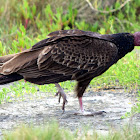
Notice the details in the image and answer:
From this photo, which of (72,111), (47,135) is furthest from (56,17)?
(47,135)

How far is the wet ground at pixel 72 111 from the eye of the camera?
4.32 meters

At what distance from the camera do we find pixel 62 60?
15.0 ft

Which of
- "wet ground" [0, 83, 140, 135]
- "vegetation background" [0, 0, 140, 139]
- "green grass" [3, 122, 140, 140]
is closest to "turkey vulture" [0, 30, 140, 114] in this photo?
"wet ground" [0, 83, 140, 135]

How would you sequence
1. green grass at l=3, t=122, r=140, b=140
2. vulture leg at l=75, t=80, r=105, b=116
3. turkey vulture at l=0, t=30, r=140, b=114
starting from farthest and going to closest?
vulture leg at l=75, t=80, r=105, b=116 < turkey vulture at l=0, t=30, r=140, b=114 < green grass at l=3, t=122, r=140, b=140

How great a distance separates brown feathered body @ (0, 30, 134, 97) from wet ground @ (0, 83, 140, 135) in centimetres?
48

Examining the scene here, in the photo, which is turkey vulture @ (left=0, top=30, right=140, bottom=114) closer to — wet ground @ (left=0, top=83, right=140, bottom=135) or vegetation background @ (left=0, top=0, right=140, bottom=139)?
wet ground @ (left=0, top=83, right=140, bottom=135)

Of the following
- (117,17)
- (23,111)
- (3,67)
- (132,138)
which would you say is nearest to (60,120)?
(23,111)

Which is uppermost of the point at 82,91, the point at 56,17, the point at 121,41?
the point at 56,17

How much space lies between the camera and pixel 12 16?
8828mm

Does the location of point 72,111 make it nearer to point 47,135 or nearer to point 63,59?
point 63,59

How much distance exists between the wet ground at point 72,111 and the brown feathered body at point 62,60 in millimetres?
476

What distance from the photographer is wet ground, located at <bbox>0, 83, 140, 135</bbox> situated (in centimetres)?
432

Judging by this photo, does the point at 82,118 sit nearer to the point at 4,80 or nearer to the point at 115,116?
the point at 115,116

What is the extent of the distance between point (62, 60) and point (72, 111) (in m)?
0.82
